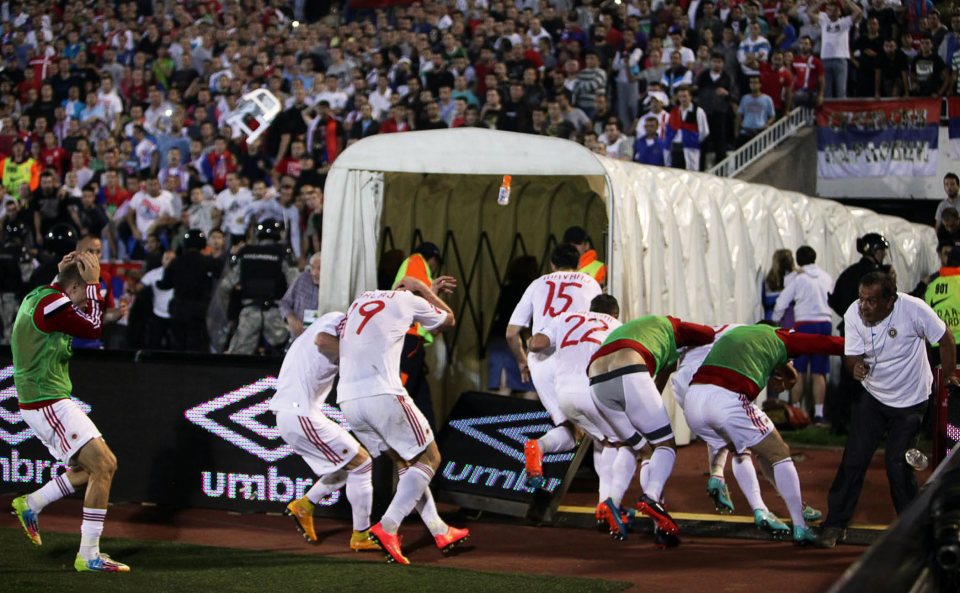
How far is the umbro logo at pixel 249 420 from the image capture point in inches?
411

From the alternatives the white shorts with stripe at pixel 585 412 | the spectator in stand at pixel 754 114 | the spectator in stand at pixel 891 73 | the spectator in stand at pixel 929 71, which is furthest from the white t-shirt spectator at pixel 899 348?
the spectator in stand at pixel 891 73

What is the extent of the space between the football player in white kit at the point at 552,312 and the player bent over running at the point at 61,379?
130 inches

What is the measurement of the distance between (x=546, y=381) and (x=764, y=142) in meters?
8.96

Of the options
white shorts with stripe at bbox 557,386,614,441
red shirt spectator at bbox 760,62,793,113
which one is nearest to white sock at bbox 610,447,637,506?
white shorts with stripe at bbox 557,386,614,441

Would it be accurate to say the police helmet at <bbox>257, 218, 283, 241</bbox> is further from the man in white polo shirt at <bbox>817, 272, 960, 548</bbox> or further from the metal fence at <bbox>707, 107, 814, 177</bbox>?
the man in white polo shirt at <bbox>817, 272, 960, 548</bbox>

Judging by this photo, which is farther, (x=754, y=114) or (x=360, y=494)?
(x=754, y=114)

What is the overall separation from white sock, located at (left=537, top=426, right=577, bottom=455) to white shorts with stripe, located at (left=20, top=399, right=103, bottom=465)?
10.5 feet

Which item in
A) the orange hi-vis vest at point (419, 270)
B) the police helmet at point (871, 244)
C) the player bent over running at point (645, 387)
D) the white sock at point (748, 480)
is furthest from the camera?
the police helmet at point (871, 244)

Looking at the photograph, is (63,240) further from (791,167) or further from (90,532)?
(791,167)

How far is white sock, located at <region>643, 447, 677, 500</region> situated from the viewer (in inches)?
363

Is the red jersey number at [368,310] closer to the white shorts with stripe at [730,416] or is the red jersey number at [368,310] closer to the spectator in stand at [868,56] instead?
the white shorts with stripe at [730,416]

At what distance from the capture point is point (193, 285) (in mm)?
15531

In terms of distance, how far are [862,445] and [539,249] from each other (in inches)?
199

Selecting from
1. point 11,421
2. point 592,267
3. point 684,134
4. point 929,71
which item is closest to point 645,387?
point 592,267
